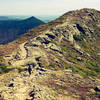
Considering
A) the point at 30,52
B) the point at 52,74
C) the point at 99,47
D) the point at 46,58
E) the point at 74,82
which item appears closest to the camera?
the point at 74,82

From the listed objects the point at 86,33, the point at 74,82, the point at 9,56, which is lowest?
the point at 74,82

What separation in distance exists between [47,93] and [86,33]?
85.2m

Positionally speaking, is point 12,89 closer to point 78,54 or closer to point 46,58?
point 46,58

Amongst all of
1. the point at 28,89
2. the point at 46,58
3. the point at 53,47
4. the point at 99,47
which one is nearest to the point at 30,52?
the point at 46,58

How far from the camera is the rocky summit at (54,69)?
3838 cm

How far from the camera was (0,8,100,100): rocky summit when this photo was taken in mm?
38375

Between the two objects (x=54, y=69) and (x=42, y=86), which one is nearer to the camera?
(x=42, y=86)

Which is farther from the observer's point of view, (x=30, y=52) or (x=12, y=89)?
(x=30, y=52)

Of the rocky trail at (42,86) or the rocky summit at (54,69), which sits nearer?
the rocky trail at (42,86)

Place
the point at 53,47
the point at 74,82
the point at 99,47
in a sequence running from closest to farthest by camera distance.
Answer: the point at 74,82, the point at 53,47, the point at 99,47

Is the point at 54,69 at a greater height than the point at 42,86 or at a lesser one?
greater

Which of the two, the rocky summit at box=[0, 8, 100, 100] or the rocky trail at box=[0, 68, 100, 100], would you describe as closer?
the rocky trail at box=[0, 68, 100, 100]

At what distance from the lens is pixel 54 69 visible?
55188 millimetres

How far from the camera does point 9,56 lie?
210ft
